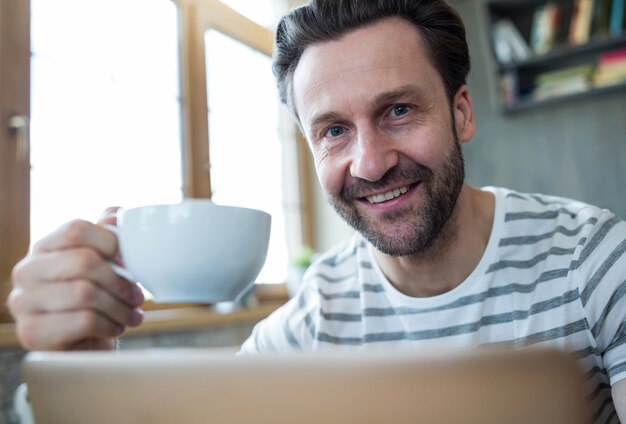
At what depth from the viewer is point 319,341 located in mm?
1069

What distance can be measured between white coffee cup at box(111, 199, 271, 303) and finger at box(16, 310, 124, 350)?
9 cm

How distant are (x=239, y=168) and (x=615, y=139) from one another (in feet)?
5.90

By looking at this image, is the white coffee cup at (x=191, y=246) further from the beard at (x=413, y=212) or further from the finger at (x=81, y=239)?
the beard at (x=413, y=212)

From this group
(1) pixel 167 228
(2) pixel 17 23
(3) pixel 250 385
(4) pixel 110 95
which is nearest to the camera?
(3) pixel 250 385

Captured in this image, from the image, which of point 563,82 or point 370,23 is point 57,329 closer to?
point 370,23

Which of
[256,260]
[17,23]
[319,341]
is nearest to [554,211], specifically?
[319,341]

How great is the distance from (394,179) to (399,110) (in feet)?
0.42

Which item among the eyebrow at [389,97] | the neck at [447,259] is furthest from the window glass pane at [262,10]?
the neck at [447,259]

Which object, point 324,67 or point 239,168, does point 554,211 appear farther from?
point 239,168

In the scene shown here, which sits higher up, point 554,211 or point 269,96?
point 269,96

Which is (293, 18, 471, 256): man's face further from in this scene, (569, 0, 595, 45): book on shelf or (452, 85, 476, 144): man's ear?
(569, 0, 595, 45): book on shelf

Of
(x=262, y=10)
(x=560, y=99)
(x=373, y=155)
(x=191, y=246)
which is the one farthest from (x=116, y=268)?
(x=560, y=99)

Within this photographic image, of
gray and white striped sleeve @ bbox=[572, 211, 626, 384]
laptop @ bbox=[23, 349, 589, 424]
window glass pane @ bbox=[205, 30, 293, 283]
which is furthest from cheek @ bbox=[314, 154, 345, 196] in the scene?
window glass pane @ bbox=[205, 30, 293, 283]

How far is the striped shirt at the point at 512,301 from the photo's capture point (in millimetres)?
888
